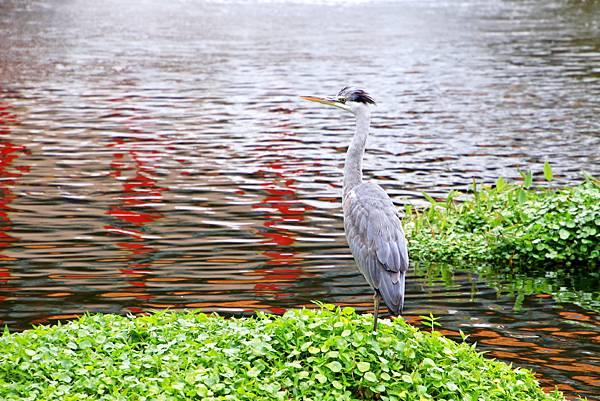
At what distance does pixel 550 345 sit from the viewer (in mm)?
10352

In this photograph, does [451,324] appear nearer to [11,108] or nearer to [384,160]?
[384,160]

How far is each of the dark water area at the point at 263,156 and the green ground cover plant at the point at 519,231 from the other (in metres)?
0.37

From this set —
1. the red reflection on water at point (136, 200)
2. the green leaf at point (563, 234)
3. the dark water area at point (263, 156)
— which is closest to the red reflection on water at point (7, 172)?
the dark water area at point (263, 156)

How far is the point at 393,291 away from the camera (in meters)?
8.00

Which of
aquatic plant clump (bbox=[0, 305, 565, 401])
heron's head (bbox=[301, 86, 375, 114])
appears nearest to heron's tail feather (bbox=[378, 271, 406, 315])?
aquatic plant clump (bbox=[0, 305, 565, 401])

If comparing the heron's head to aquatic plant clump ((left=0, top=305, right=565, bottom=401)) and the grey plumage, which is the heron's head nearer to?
the grey plumage

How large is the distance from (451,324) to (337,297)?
153 centimetres

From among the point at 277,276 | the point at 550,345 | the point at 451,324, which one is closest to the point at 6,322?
the point at 277,276

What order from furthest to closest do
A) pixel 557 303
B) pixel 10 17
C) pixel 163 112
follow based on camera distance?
pixel 10 17 < pixel 163 112 < pixel 557 303

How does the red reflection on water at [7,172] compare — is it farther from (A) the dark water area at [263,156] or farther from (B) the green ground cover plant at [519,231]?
(B) the green ground cover plant at [519,231]

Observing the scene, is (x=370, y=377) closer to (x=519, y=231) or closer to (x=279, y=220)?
(x=519, y=231)

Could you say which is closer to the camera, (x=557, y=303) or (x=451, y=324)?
(x=451, y=324)

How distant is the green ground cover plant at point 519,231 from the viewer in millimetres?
12781

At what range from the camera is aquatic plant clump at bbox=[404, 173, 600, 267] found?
41.9 feet
